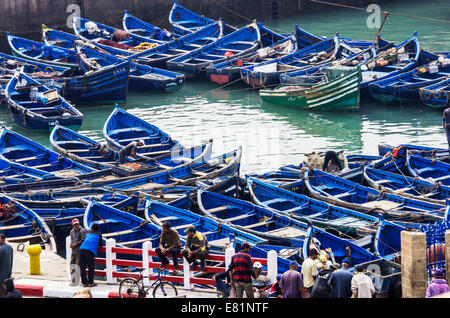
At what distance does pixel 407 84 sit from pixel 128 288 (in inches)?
1032

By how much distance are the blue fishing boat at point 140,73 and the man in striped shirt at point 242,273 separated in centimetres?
2889

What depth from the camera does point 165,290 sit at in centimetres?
1789

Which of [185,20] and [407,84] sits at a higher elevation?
[185,20]

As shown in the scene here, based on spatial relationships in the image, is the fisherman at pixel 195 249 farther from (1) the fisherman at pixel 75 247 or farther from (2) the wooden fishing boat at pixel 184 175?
(2) the wooden fishing boat at pixel 184 175

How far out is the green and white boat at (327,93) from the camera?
39562 millimetres

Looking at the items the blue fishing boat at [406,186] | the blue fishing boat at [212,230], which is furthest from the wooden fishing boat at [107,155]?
the blue fishing boat at [406,186]

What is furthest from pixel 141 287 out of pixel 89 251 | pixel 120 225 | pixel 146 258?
pixel 120 225

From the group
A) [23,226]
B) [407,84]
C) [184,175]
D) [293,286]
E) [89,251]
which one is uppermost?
[407,84]

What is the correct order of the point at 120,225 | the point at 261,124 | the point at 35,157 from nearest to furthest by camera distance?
the point at 120,225 → the point at 35,157 → the point at 261,124

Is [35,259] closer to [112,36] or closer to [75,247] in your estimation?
[75,247]

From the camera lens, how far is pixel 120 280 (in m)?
19.0

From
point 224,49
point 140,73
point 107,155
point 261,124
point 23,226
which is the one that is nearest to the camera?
point 23,226

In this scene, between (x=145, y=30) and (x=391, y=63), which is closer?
(x=391, y=63)

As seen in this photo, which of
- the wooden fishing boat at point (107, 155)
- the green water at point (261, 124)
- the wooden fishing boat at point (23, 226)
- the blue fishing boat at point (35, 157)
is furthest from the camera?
the green water at point (261, 124)
